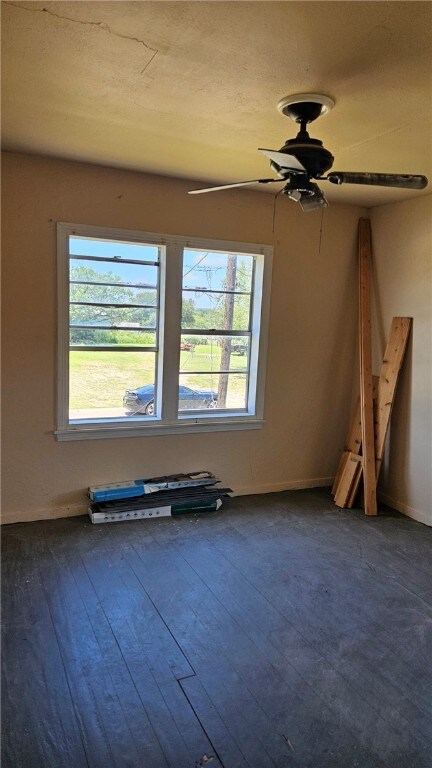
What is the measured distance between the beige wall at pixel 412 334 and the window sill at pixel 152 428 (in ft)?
4.09

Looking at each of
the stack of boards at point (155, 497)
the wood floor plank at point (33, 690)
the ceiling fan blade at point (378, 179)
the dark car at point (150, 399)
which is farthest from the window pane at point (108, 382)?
the ceiling fan blade at point (378, 179)

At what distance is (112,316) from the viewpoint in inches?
156

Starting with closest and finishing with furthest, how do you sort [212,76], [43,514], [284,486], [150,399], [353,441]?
[212,76], [43,514], [150,399], [353,441], [284,486]

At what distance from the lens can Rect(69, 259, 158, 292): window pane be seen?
3801 millimetres

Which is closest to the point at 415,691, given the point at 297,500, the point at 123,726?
the point at 123,726

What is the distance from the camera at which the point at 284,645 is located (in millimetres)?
2520

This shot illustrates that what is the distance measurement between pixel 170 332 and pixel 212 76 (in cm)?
218

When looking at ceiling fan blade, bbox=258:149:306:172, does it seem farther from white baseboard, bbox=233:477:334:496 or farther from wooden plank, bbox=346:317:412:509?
white baseboard, bbox=233:477:334:496

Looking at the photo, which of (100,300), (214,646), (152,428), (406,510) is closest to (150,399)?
(152,428)

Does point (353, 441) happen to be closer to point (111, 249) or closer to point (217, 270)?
point (217, 270)

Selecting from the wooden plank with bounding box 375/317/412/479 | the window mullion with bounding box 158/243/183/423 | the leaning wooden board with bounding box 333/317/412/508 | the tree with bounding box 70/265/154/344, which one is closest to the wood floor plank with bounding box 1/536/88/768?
the window mullion with bounding box 158/243/183/423

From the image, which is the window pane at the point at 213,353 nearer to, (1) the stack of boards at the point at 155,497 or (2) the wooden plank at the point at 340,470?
(1) the stack of boards at the point at 155,497

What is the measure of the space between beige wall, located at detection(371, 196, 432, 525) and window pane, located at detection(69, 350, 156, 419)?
84.8 inches

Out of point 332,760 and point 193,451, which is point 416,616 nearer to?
point 332,760
